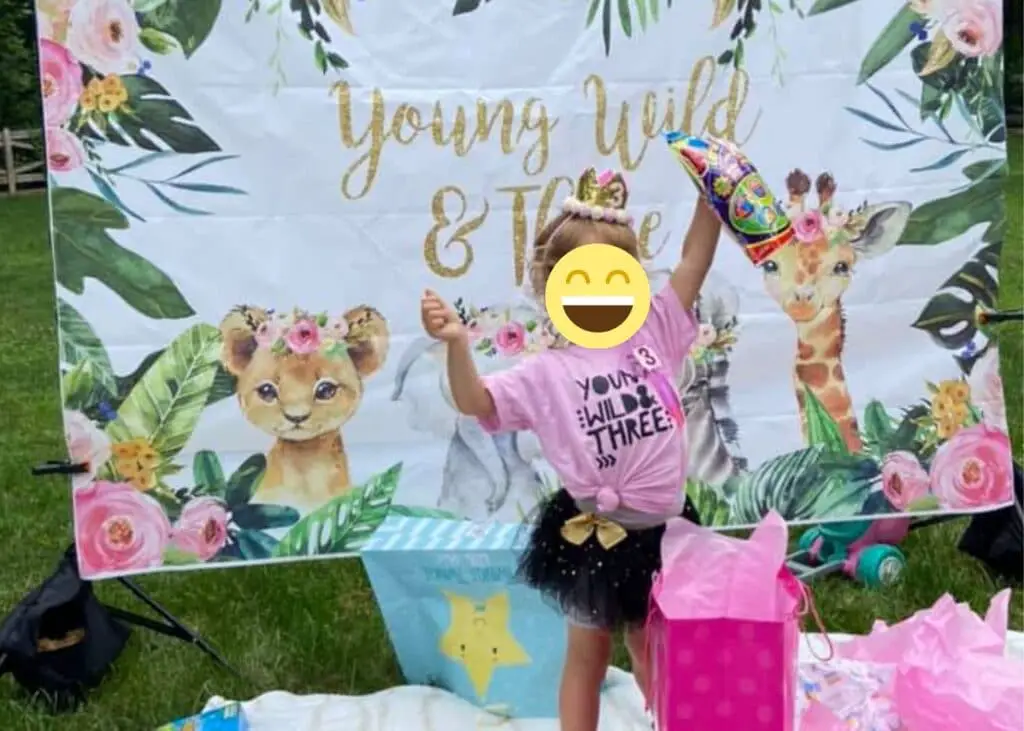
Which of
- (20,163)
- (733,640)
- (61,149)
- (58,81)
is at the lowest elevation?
(733,640)

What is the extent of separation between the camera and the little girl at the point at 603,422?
1959mm

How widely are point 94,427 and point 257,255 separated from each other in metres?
0.40

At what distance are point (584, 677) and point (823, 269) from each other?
0.97 meters

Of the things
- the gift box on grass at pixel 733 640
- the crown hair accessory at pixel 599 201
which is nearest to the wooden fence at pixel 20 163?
the crown hair accessory at pixel 599 201

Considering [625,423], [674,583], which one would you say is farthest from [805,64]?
[674,583]

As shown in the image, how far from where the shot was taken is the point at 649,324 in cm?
206

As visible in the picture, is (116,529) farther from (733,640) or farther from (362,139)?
(733,640)

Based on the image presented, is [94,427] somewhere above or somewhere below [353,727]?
above

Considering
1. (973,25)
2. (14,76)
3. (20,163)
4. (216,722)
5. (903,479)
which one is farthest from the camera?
(14,76)

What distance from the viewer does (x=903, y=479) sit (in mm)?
2768

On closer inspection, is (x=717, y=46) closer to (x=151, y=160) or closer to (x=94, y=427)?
(x=151, y=160)

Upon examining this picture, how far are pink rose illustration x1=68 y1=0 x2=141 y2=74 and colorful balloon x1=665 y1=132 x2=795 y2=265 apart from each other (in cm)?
99

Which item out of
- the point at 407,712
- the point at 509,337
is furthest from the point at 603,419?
the point at 407,712

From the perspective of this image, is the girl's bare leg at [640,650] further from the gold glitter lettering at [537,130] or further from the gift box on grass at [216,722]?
the gold glitter lettering at [537,130]
